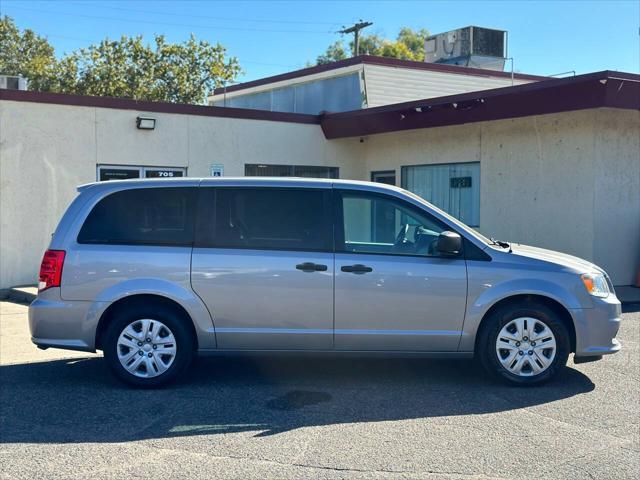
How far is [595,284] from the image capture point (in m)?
6.38

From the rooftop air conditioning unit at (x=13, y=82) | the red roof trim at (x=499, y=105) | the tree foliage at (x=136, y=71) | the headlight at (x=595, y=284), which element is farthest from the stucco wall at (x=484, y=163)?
the tree foliage at (x=136, y=71)

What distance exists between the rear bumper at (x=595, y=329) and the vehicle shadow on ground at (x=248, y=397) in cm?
38

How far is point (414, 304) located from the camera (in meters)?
6.21

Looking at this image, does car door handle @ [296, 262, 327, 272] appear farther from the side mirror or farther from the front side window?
the side mirror

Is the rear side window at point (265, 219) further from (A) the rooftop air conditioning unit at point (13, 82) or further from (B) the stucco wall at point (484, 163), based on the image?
(A) the rooftop air conditioning unit at point (13, 82)

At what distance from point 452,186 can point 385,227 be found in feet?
29.2

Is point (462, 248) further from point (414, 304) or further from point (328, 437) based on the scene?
point (328, 437)

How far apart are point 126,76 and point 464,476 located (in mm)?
38745

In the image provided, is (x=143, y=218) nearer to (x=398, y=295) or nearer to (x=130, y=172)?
(x=398, y=295)

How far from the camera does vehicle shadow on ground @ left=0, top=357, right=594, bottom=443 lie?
5.33m

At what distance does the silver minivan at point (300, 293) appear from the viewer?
6199mm

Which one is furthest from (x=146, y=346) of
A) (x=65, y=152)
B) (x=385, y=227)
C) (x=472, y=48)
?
(x=472, y=48)

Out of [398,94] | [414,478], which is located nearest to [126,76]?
[398,94]

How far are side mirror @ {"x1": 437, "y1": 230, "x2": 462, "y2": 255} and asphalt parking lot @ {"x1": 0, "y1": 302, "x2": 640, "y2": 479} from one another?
4.22 ft
